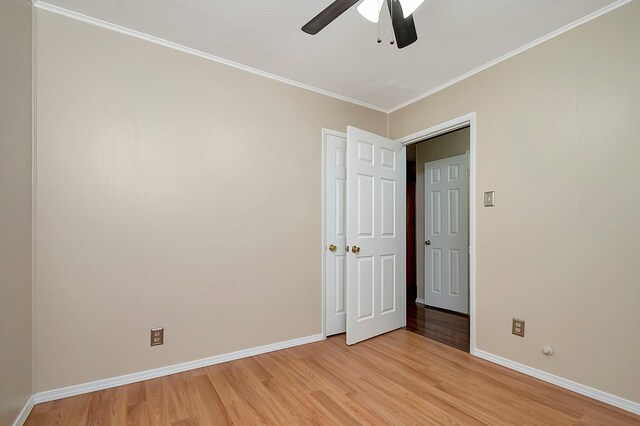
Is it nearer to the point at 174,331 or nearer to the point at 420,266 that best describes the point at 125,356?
the point at 174,331

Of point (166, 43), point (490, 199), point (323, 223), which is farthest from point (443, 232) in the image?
point (166, 43)

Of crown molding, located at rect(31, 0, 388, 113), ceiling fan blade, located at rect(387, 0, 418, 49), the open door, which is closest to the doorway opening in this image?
the open door

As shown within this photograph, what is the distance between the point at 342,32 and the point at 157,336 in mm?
2574

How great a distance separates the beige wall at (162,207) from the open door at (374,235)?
1.19 feet

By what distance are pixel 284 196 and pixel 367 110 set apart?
1.47 meters

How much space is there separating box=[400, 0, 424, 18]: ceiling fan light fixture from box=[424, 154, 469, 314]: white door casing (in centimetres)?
291

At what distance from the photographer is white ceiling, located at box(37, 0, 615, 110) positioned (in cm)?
196

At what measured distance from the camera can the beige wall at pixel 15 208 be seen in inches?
60.5

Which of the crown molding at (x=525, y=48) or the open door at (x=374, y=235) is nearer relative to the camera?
the crown molding at (x=525, y=48)

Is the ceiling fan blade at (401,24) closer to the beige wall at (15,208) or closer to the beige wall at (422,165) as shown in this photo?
the beige wall at (15,208)

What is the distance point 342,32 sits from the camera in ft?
7.20

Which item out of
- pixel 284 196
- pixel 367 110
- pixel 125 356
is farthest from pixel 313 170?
pixel 125 356

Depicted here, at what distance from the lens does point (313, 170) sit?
306cm

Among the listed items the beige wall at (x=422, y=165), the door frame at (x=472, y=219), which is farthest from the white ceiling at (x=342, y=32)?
the beige wall at (x=422, y=165)
